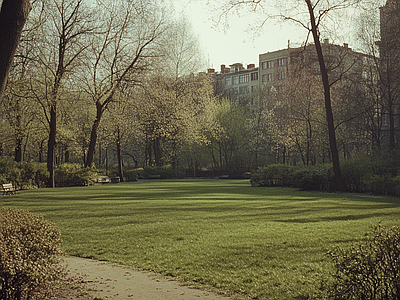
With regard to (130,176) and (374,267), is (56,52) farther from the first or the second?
(374,267)

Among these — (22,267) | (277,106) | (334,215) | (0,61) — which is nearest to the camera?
(22,267)

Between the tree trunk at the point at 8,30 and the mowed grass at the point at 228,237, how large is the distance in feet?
13.5

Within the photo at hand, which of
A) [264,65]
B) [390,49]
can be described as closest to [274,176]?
[390,49]

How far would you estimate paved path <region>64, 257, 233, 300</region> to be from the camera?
5598mm

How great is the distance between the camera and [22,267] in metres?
4.56

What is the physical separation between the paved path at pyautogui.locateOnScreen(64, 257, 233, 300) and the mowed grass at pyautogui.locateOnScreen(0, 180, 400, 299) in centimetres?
37

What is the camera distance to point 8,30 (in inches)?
216

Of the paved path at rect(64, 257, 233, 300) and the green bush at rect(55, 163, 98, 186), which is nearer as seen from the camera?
the paved path at rect(64, 257, 233, 300)

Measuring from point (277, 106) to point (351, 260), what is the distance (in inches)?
2223

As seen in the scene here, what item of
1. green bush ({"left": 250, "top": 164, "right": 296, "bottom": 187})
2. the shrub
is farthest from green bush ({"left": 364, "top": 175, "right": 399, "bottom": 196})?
the shrub

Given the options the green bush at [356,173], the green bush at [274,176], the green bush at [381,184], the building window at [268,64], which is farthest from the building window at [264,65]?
the green bush at [381,184]

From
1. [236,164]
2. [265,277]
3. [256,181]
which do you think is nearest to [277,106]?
[236,164]

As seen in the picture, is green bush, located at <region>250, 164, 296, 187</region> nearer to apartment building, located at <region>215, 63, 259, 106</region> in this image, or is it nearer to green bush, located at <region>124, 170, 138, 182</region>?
green bush, located at <region>124, 170, 138, 182</region>

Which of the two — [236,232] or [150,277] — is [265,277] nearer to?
[150,277]
